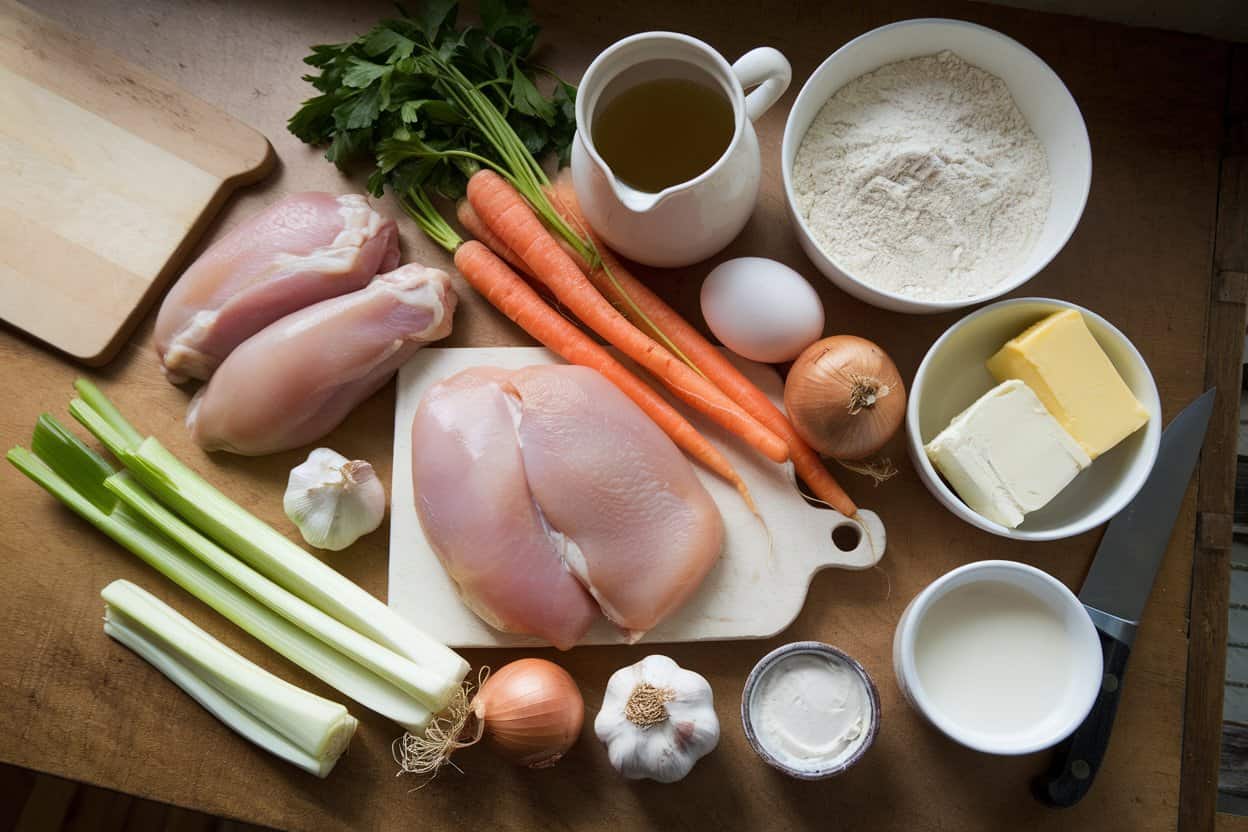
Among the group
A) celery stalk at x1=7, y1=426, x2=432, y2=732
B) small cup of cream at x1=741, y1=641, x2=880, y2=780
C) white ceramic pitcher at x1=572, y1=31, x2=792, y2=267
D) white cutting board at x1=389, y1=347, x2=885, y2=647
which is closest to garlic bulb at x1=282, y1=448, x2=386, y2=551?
white cutting board at x1=389, y1=347, x2=885, y2=647

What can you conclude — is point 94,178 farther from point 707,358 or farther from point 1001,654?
point 1001,654

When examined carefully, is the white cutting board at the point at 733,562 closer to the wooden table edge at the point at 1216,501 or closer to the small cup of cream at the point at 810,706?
the small cup of cream at the point at 810,706

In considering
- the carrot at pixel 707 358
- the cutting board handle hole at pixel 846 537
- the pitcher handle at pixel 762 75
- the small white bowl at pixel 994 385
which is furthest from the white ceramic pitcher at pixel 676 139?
the cutting board handle hole at pixel 846 537

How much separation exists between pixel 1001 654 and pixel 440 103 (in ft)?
3.80

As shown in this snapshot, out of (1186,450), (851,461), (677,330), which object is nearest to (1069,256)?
(1186,450)

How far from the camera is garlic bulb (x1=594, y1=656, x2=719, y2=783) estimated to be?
4.14ft

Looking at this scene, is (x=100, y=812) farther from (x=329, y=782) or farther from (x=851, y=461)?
(x=851, y=461)

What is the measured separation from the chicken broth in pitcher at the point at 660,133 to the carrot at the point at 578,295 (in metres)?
0.19

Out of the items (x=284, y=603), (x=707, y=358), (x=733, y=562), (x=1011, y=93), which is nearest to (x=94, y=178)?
(x=284, y=603)

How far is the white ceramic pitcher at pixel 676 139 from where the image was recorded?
122cm

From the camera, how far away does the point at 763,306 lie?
52.9 inches

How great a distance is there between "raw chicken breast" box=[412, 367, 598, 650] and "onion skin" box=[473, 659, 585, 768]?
0.06 m

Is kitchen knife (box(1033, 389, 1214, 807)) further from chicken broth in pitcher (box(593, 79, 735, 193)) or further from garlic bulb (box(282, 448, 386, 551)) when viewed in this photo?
garlic bulb (box(282, 448, 386, 551))

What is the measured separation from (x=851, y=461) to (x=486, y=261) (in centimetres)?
66
